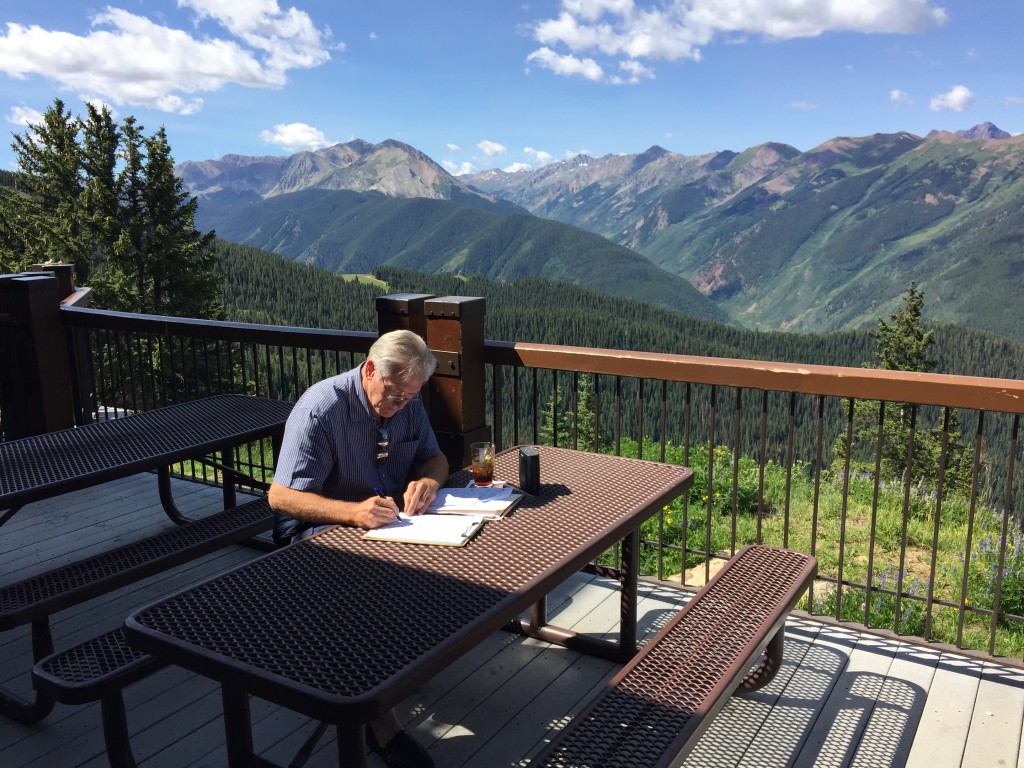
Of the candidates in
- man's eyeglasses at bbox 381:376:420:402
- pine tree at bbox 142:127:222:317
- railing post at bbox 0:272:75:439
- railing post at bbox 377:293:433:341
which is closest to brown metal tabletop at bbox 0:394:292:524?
railing post at bbox 377:293:433:341

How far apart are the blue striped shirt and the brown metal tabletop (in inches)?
27.5

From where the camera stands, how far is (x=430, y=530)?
2150mm

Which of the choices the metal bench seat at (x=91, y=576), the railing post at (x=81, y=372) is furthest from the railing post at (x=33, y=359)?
the metal bench seat at (x=91, y=576)

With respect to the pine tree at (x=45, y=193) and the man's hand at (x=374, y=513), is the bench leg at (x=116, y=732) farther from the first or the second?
the pine tree at (x=45, y=193)

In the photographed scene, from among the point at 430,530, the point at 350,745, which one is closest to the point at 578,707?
the point at 430,530

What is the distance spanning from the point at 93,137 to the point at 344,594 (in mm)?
34550

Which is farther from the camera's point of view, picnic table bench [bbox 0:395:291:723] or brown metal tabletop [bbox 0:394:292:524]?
brown metal tabletop [bbox 0:394:292:524]

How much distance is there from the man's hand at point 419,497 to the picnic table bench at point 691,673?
74 cm

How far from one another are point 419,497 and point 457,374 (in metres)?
1.30

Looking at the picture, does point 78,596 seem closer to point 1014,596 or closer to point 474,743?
point 474,743

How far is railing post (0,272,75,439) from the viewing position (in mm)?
4703

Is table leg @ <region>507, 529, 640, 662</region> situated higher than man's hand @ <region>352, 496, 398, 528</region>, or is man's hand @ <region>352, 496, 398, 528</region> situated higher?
man's hand @ <region>352, 496, 398, 528</region>

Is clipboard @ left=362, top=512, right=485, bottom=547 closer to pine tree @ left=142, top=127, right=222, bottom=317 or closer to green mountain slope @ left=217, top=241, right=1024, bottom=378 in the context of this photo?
pine tree @ left=142, top=127, right=222, bottom=317

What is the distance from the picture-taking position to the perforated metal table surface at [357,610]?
1.44m
